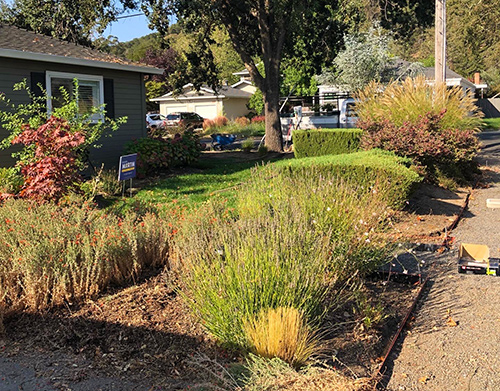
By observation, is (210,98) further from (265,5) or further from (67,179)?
(67,179)

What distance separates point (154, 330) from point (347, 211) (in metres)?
2.58

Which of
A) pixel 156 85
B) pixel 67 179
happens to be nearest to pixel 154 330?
pixel 67 179

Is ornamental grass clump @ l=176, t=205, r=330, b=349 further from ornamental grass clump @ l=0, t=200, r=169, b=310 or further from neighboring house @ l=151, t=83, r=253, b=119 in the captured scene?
neighboring house @ l=151, t=83, r=253, b=119

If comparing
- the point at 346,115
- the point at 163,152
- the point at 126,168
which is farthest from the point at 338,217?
the point at 346,115

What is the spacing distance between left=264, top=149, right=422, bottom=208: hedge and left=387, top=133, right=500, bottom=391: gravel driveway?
157cm

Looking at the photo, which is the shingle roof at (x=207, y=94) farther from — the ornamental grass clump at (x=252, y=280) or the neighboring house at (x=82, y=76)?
the ornamental grass clump at (x=252, y=280)

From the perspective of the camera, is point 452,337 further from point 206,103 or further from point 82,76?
point 206,103

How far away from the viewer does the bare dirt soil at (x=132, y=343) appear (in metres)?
3.85

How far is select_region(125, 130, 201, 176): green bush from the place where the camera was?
13349mm

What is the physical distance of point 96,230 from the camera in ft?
19.0

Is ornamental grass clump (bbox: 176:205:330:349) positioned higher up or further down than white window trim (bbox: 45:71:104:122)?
further down

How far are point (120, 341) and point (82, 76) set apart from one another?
10.6 m

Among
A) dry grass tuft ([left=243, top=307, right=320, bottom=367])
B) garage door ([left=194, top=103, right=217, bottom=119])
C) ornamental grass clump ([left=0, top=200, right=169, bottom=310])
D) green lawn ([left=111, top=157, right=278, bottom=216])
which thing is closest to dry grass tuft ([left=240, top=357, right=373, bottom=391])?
dry grass tuft ([left=243, top=307, right=320, bottom=367])

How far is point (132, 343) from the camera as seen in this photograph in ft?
14.2
